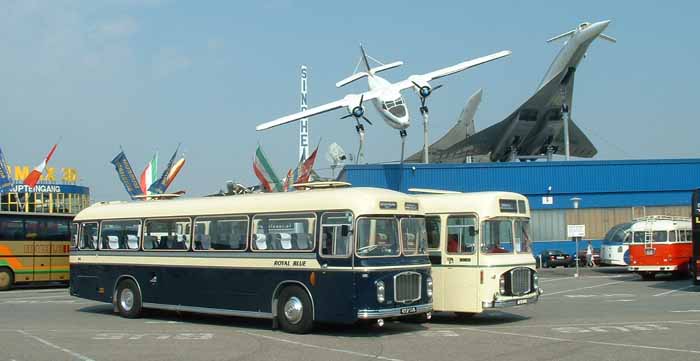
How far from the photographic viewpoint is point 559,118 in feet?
248

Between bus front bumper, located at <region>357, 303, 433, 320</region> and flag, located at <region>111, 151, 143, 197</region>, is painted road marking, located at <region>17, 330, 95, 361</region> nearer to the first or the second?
bus front bumper, located at <region>357, 303, 433, 320</region>

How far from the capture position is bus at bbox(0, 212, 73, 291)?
26688 mm

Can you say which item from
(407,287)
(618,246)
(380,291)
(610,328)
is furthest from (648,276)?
(380,291)

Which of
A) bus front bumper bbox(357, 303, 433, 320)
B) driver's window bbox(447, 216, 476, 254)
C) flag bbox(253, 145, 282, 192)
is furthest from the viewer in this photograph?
flag bbox(253, 145, 282, 192)

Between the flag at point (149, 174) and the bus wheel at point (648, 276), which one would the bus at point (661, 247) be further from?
the flag at point (149, 174)

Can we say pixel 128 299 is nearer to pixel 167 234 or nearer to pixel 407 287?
pixel 167 234

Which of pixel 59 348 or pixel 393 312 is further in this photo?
pixel 393 312

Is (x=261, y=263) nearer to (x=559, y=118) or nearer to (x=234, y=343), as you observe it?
(x=234, y=343)

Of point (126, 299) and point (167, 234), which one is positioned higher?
point (167, 234)

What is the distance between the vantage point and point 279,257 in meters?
13.6

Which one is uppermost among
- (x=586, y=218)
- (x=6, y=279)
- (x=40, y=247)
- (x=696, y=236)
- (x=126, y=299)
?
(x=586, y=218)

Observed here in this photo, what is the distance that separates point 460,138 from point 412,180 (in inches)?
1485

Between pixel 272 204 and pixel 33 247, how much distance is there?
653 inches

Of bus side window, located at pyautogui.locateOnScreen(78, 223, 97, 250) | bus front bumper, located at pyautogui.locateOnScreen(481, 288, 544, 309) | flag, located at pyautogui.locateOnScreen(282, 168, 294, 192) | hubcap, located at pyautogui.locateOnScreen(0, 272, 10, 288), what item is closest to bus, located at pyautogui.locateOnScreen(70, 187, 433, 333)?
bus side window, located at pyautogui.locateOnScreen(78, 223, 97, 250)
